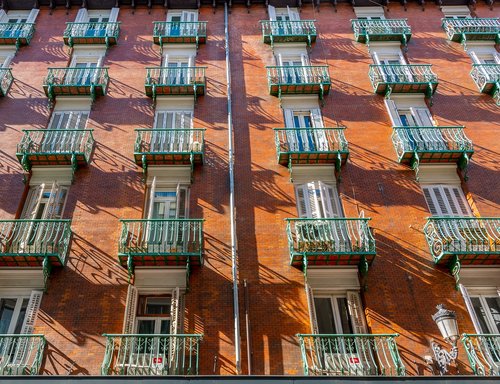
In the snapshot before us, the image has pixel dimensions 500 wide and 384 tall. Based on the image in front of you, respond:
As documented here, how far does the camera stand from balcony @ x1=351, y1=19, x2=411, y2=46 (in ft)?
72.4

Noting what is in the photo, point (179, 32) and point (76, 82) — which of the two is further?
point (179, 32)

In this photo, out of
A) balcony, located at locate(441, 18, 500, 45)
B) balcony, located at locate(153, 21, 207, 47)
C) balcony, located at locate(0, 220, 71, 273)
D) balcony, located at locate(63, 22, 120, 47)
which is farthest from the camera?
balcony, located at locate(441, 18, 500, 45)

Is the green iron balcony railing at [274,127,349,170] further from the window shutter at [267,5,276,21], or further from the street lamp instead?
the window shutter at [267,5,276,21]

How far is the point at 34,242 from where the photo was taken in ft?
47.4

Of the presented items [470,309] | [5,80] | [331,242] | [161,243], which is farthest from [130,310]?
[5,80]

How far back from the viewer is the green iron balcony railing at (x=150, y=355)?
12180 mm

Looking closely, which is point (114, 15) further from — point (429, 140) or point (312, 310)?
point (312, 310)

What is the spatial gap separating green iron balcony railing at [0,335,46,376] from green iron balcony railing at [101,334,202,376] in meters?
1.71

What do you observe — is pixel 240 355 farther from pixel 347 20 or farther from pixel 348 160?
pixel 347 20

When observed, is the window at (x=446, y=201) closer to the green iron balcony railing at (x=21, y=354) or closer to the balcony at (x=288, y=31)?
the balcony at (x=288, y=31)

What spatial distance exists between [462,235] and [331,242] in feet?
13.3

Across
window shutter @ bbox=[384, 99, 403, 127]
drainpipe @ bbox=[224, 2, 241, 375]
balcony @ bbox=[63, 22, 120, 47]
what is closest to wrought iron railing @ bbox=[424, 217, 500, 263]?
window shutter @ bbox=[384, 99, 403, 127]

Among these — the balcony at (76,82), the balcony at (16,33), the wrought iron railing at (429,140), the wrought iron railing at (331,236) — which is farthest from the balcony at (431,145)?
Result: the balcony at (16,33)

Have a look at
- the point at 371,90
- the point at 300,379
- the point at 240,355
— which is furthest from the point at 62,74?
the point at 300,379
